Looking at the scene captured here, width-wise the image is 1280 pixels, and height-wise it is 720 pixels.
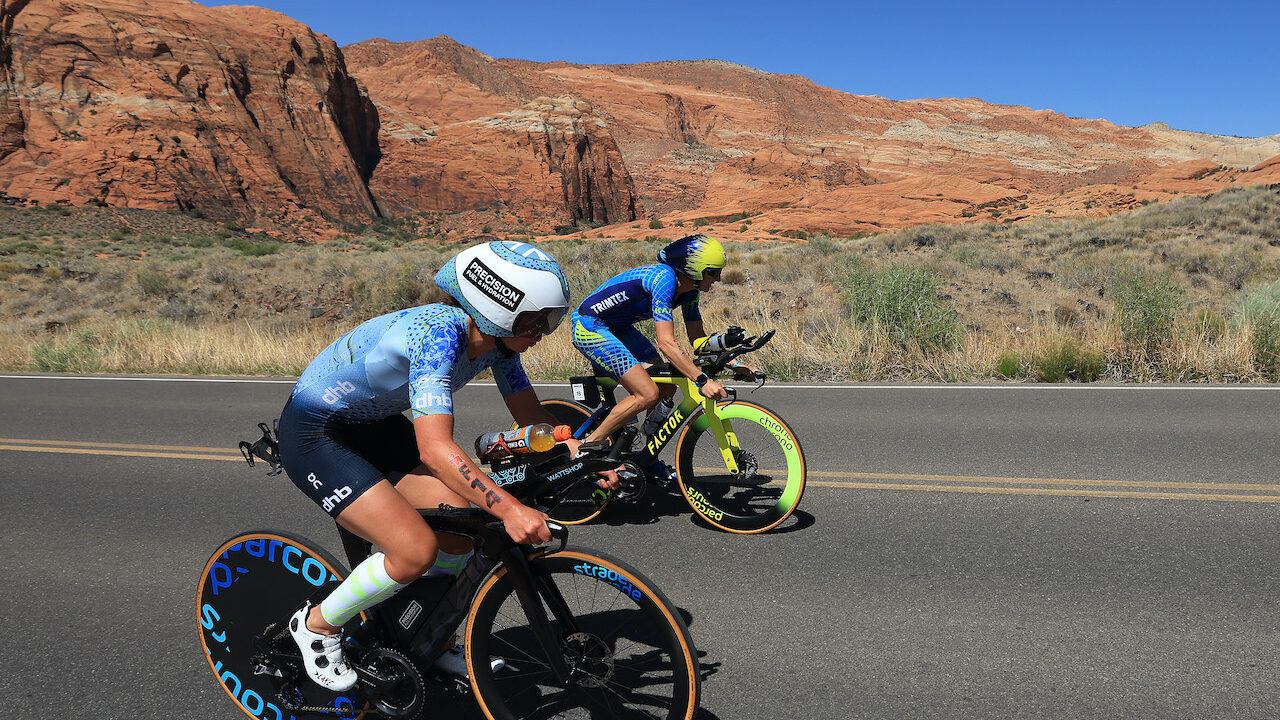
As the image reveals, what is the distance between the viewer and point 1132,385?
9289mm

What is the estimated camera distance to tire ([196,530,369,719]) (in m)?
2.85

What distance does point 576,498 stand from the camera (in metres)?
5.28

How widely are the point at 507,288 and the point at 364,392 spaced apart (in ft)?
2.19

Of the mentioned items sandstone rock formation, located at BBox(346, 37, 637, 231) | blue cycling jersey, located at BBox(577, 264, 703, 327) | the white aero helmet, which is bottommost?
blue cycling jersey, located at BBox(577, 264, 703, 327)

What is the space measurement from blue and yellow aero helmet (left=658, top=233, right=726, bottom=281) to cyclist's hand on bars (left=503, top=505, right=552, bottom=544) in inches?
123

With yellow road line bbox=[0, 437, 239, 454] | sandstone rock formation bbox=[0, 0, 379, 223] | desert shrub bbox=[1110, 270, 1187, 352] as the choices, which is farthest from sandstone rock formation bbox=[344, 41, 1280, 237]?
yellow road line bbox=[0, 437, 239, 454]

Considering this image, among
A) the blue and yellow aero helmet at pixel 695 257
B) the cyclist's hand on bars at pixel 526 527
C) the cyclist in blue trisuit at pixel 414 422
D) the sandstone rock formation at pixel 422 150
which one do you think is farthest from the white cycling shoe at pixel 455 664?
the sandstone rock formation at pixel 422 150

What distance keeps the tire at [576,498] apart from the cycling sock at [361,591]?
7.93 ft

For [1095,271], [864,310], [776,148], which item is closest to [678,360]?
[864,310]

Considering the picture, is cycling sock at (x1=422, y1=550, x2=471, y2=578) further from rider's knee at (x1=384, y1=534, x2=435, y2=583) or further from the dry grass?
the dry grass

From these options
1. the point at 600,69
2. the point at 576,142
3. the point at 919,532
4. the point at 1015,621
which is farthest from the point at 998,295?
the point at 600,69

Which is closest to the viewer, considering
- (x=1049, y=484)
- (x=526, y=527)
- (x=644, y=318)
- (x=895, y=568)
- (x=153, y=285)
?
(x=526, y=527)

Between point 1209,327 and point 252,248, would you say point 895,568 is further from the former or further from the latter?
point 252,248

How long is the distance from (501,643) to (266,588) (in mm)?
889
